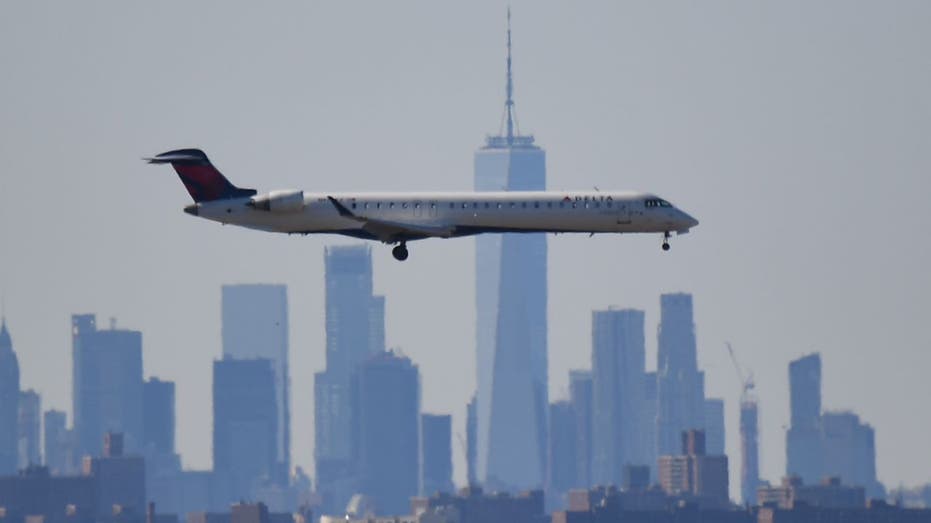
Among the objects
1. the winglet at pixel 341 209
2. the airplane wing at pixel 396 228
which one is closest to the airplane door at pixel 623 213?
the airplane wing at pixel 396 228

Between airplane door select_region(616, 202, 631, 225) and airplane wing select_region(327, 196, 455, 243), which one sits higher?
airplane door select_region(616, 202, 631, 225)

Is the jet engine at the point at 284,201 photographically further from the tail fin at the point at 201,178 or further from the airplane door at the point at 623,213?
the airplane door at the point at 623,213

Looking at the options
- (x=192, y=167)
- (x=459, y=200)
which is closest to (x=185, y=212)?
(x=192, y=167)

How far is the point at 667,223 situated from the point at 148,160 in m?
29.2

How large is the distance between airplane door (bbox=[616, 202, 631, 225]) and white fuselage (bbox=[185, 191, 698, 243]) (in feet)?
3.90

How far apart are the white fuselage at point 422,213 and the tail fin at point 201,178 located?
2.35m

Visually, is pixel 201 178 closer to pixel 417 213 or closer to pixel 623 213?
pixel 417 213

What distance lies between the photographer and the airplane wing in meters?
177

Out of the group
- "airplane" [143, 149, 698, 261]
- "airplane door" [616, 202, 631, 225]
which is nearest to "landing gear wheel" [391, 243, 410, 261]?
"airplane" [143, 149, 698, 261]

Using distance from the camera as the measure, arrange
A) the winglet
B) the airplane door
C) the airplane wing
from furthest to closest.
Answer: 1. the airplane door
2. the winglet
3. the airplane wing

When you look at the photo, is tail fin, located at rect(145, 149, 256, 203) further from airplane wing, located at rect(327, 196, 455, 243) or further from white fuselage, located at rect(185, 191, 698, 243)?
airplane wing, located at rect(327, 196, 455, 243)

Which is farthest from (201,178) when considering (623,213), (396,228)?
(623,213)

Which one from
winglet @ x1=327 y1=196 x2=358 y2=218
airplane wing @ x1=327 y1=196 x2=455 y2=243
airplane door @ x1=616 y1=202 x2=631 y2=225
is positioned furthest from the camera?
airplane door @ x1=616 y1=202 x2=631 y2=225

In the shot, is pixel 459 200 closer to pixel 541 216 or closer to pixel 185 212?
pixel 541 216
